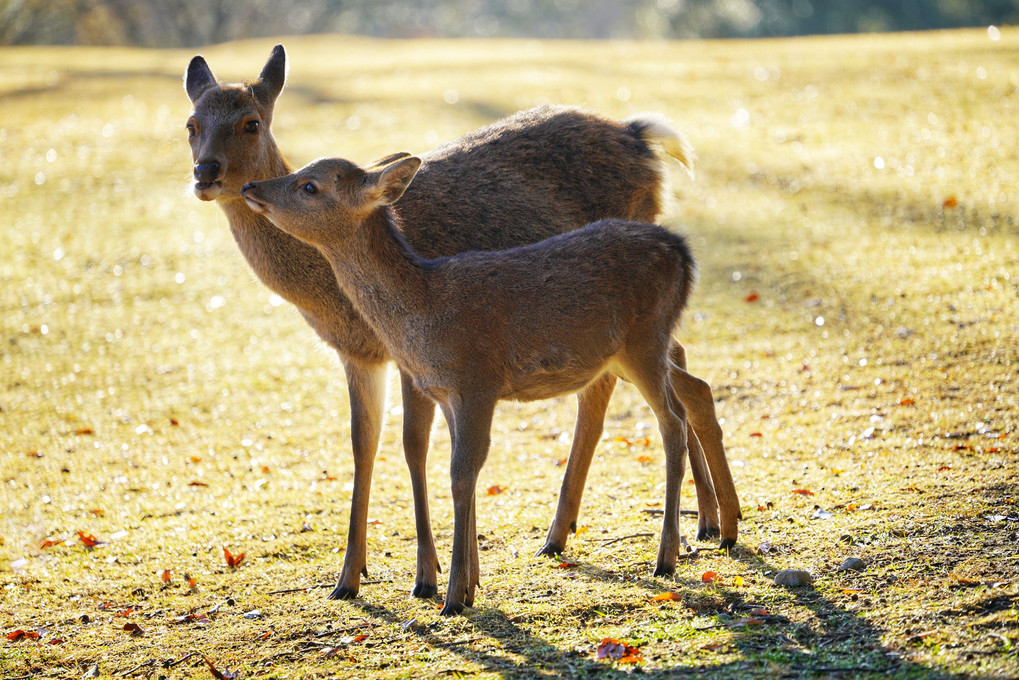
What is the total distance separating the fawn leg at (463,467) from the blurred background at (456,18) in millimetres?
33661

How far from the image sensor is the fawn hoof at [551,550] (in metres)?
6.21

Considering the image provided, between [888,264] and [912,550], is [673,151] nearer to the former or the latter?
[912,550]

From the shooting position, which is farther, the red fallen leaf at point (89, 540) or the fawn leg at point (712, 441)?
the red fallen leaf at point (89, 540)

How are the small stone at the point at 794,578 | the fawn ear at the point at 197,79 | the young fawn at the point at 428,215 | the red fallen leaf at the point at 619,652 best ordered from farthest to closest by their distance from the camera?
the fawn ear at the point at 197,79 < the young fawn at the point at 428,215 < the small stone at the point at 794,578 < the red fallen leaf at the point at 619,652

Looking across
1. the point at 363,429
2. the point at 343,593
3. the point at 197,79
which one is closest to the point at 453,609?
the point at 343,593

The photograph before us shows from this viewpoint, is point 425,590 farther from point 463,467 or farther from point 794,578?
point 794,578

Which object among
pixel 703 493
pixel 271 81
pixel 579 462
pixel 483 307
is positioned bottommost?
pixel 703 493

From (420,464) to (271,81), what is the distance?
266cm

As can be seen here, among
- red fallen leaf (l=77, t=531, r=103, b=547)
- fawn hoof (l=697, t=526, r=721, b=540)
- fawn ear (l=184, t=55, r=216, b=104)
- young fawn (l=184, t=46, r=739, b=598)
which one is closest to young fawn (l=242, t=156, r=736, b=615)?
young fawn (l=184, t=46, r=739, b=598)

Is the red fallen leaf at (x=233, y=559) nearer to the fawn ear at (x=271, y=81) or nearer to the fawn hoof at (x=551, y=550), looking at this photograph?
the fawn hoof at (x=551, y=550)

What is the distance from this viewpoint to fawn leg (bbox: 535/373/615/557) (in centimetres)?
627

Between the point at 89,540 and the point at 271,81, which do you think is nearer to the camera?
the point at 271,81

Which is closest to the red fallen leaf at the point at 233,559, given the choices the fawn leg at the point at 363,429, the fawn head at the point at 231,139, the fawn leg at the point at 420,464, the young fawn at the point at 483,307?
the fawn leg at the point at 363,429

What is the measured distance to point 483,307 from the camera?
5.37 meters
